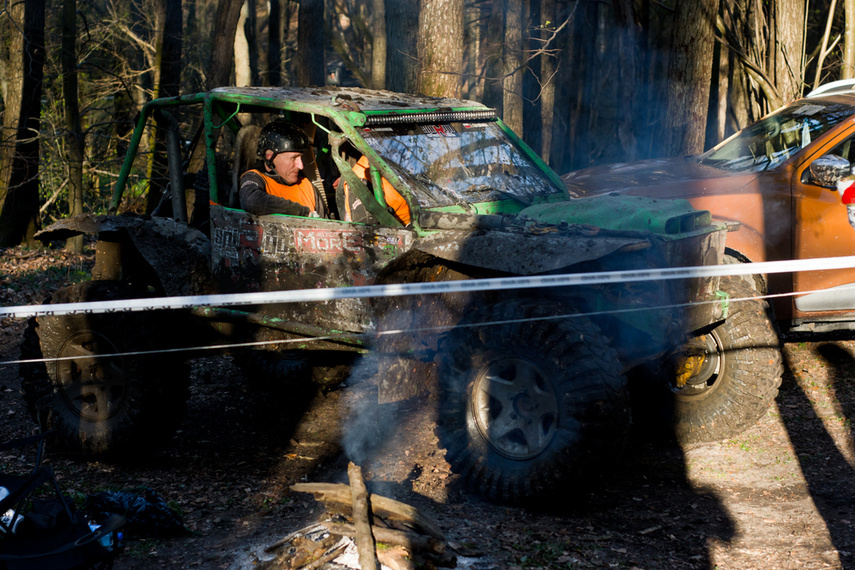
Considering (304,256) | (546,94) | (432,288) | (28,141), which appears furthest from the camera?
(546,94)

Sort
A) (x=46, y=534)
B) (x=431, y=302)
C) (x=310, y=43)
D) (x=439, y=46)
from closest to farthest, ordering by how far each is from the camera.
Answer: (x=46, y=534)
(x=431, y=302)
(x=439, y=46)
(x=310, y=43)

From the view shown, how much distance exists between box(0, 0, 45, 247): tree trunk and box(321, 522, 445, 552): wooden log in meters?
10.4

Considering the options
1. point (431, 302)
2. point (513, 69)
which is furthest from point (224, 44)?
point (431, 302)

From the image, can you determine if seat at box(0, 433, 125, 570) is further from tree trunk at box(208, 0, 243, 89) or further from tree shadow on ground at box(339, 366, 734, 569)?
tree trunk at box(208, 0, 243, 89)

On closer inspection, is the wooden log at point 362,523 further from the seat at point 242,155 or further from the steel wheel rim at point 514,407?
the seat at point 242,155

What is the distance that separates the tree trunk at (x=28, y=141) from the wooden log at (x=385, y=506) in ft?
33.0

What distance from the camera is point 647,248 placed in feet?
13.9

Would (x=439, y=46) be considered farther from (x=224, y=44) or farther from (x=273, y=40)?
(x=273, y=40)

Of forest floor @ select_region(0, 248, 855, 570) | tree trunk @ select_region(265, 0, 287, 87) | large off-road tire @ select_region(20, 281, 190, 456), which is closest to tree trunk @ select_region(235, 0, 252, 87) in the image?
tree trunk @ select_region(265, 0, 287, 87)

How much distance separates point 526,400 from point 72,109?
10.9 m

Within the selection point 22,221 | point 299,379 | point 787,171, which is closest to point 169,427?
point 299,379

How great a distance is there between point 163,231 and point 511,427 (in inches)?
114

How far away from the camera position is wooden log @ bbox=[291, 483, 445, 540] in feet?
11.7

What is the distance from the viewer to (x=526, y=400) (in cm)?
425
